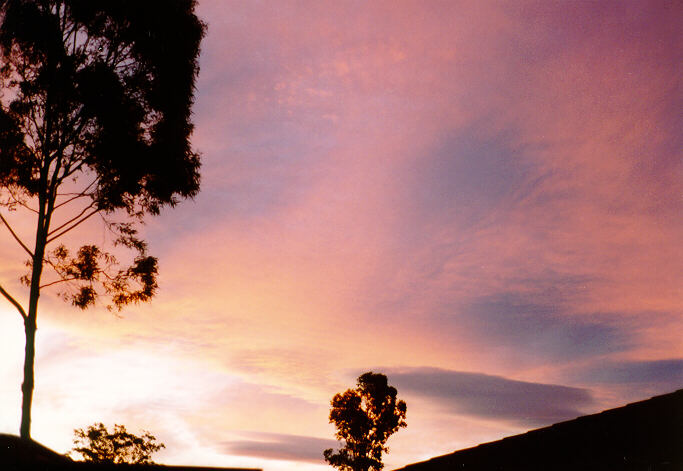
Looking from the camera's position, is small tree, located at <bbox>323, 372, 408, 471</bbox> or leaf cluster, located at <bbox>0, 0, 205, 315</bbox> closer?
leaf cluster, located at <bbox>0, 0, 205, 315</bbox>

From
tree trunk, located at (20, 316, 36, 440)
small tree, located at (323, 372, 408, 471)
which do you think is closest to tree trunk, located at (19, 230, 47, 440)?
tree trunk, located at (20, 316, 36, 440)

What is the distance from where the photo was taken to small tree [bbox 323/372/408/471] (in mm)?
43281

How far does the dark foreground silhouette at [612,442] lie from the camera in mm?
6840

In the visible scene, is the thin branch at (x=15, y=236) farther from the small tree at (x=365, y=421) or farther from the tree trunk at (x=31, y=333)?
the small tree at (x=365, y=421)

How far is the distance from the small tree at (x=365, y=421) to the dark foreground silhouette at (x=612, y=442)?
119 feet

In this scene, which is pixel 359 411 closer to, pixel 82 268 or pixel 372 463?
pixel 372 463

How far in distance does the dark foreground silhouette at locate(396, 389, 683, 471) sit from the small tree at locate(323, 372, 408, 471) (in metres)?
36.4

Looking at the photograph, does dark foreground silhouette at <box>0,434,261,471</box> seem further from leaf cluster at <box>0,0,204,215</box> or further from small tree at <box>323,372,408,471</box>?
small tree at <box>323,372,408,471</box>

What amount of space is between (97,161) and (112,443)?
77.5 feet

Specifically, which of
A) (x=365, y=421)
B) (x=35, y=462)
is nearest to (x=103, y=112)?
(x=35, y=462)

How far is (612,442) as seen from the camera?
731 cm

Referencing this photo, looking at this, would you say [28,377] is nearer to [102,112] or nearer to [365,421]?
[102,112]

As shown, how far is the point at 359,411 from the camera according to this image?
44156mm

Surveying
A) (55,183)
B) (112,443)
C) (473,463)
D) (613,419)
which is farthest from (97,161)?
(112,443)
